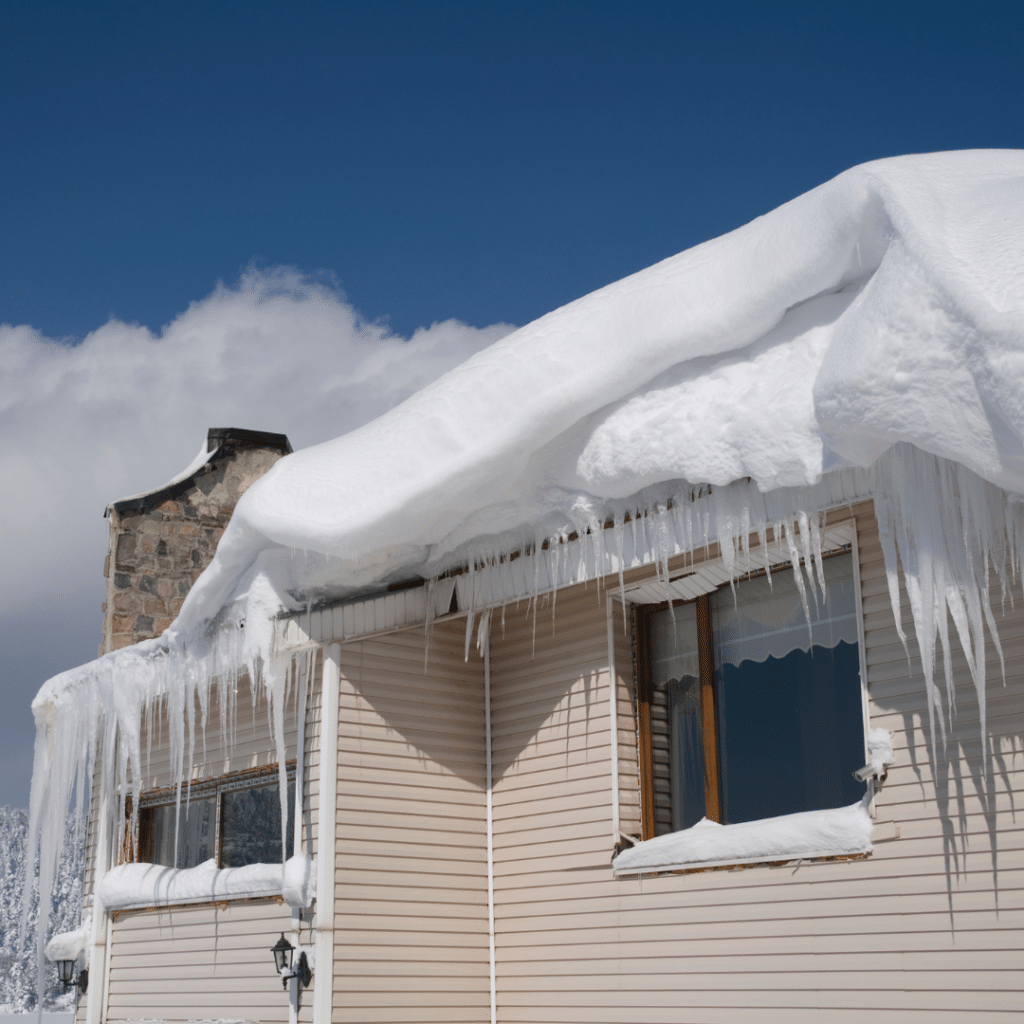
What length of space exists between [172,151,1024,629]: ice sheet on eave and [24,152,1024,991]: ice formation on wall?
0.01 meters

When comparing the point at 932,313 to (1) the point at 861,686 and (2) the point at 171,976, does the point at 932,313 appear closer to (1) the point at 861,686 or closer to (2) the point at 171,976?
(1) the point at 861,686

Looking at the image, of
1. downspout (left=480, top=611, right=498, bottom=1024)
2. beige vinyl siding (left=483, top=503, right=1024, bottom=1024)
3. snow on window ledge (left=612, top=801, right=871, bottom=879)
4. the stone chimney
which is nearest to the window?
downspout (left=480, top=611, right=498, bottom=1024)

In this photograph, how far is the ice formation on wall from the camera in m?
4.41

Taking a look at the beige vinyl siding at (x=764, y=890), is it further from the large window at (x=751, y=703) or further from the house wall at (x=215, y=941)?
the house wall at (x=215, y=941)

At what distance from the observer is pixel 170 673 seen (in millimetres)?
7848

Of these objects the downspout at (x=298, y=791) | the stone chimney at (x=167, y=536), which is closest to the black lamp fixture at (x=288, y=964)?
the downspout at (x=298, y=791)

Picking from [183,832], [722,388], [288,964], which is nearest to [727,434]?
[722,388]

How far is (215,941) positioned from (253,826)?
778 millimetres

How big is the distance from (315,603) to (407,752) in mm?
Result: 1092

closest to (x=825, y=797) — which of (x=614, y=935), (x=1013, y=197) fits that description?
(x=614, y=935)

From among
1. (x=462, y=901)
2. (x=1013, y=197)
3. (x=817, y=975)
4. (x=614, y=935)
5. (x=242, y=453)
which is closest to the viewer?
(x=1013, y=197)

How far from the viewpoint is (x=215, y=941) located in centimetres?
762

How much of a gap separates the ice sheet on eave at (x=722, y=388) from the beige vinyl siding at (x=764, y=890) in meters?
1.06

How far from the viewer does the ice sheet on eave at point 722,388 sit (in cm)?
433
